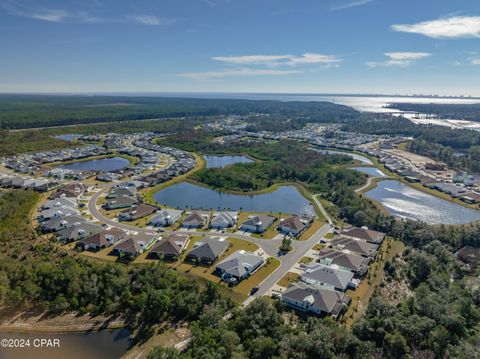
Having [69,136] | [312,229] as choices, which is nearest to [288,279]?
[312,229]

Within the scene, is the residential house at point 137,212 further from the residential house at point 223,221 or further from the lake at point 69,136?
the lake at point 69,136

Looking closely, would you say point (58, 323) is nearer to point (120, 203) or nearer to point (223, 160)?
point (120, 203)

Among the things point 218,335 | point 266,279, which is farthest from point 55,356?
point 266,279

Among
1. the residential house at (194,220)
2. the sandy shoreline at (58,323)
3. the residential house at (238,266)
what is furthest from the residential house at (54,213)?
the residential house at (238,266)

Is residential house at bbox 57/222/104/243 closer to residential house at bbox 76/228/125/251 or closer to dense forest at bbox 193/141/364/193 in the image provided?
residential house at bbox 76/228/125/251

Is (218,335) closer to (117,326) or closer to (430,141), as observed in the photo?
(117,326)
